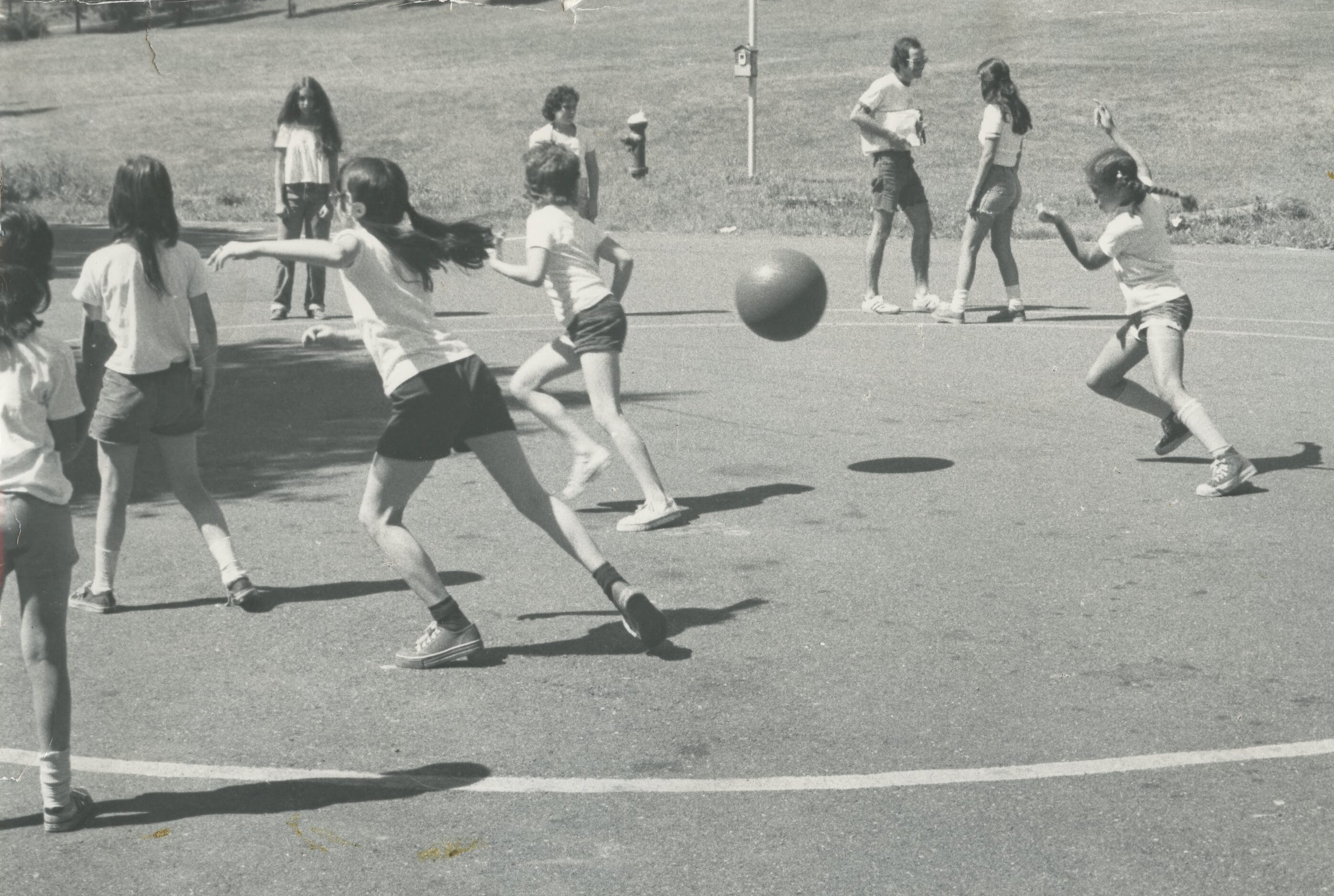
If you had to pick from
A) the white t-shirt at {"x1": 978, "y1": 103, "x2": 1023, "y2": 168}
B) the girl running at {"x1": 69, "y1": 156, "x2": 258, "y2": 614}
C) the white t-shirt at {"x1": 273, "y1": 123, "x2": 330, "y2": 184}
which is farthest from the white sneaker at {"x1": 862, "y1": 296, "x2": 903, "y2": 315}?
the girl running at {"x1": 69, "y1": 156, "x2": 258, "y2": 614}

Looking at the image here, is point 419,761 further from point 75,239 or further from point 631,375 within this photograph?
point 75,239

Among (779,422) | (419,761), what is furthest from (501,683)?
(779,422)

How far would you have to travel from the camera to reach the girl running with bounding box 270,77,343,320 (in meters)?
13.9

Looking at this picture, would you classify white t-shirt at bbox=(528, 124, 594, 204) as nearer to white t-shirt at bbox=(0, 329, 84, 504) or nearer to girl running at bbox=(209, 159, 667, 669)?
girl running at bbox=(209, 159, 667, 669)

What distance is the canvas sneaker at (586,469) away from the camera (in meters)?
8.77

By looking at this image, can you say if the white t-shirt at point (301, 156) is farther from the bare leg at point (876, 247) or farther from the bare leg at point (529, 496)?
the bare leg at point (529, 496)

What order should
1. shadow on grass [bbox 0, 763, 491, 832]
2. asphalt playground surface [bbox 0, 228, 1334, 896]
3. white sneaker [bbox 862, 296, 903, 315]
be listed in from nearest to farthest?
asphalt playground surface [bbox 0, 228, 1334, 896] → shadow on grass [bbox 0, 763, 491, 832] → white sneaker [bbox 862, 296, 903, 315]

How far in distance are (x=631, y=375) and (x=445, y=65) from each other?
42.4 m

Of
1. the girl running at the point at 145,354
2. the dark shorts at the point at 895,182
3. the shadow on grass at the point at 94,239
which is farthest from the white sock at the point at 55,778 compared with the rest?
the shadow on grass at the point at 94,239

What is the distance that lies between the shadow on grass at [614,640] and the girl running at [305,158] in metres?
7.28

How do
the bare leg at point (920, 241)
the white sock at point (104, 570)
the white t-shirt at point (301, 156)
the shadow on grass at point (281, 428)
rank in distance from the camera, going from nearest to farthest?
the white sock at point (104, 570)
the shadow on grass at point (281, 428)
the white t-shirt at point (301, 156)
the bare leg at point (920, 241)

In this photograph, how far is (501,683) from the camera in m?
6.46

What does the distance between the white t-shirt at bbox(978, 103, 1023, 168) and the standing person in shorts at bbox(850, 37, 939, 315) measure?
705 millimetres

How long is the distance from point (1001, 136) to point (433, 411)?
325 inches
